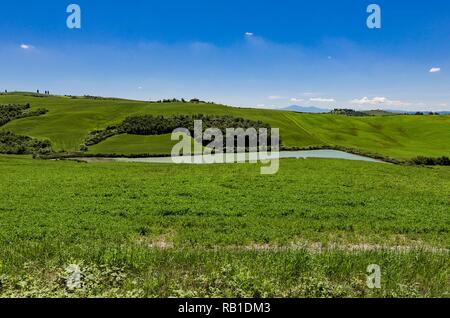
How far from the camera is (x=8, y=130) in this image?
97000 mm

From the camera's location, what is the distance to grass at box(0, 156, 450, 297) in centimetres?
834

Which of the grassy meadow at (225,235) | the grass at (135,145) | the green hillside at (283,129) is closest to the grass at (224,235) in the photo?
the grassy meadow at (225,235)

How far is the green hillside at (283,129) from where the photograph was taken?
8631 cm

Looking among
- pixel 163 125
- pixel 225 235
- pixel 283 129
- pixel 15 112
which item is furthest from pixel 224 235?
pixel 15 112

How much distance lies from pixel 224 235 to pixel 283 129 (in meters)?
96.0

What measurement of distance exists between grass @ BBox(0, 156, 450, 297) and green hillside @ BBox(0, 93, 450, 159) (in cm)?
4908

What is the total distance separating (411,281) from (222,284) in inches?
184

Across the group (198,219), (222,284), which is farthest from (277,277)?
(198,219)

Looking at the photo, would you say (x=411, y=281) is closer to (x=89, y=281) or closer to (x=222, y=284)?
(x=222, y=284)

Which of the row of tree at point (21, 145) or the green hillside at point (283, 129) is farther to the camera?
the green hillside at point (283, 129)

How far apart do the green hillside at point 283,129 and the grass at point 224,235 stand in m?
49.1

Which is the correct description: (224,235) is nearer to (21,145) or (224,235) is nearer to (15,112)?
(21,145)

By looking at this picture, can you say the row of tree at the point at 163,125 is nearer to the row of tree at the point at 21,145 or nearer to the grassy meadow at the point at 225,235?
the row of tree at the point at 21,145

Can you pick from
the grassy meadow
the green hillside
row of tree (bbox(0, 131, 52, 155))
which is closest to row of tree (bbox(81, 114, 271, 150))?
the green hillside
